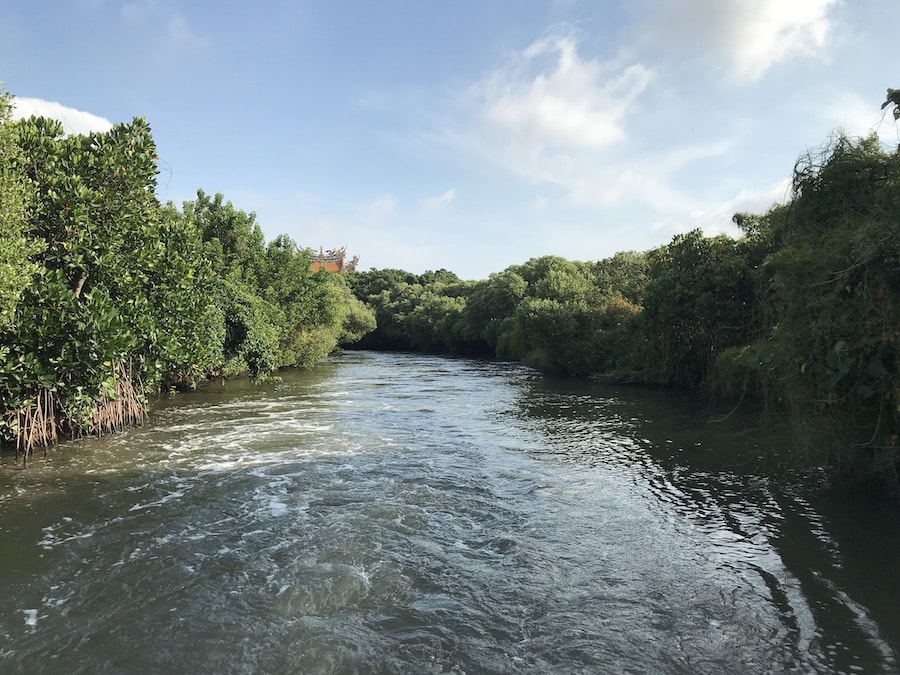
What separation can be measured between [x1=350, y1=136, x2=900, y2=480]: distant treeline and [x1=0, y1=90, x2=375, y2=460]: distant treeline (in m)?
13.9

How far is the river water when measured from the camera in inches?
240

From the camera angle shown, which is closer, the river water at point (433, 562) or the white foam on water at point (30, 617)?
the river water at point (433, 562)

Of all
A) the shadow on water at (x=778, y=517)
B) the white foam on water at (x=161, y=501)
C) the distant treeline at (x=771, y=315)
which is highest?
the distant treeline at (x=771, y=315)

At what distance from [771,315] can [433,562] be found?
18.8m

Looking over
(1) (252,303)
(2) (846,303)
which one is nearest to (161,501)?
(2) (846,303)

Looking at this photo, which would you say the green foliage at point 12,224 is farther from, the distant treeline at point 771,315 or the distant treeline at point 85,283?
the distant treeline at point 771,315

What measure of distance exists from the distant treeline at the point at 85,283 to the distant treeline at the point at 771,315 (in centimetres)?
1386

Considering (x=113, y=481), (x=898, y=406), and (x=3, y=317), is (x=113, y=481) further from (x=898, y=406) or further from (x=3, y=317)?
(x=898, y=406)

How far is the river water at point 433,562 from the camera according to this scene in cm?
610

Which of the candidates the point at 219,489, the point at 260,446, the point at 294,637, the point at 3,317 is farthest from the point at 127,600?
the point at 260,446

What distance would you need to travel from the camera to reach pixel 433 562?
834 centimetres

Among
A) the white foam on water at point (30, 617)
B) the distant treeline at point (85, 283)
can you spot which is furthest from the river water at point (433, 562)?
the distant treeline at point (85, 283)

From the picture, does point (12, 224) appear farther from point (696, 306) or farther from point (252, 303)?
point (696, 306)

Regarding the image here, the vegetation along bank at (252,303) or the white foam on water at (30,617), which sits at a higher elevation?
the vegetation along bank at (252,303)
